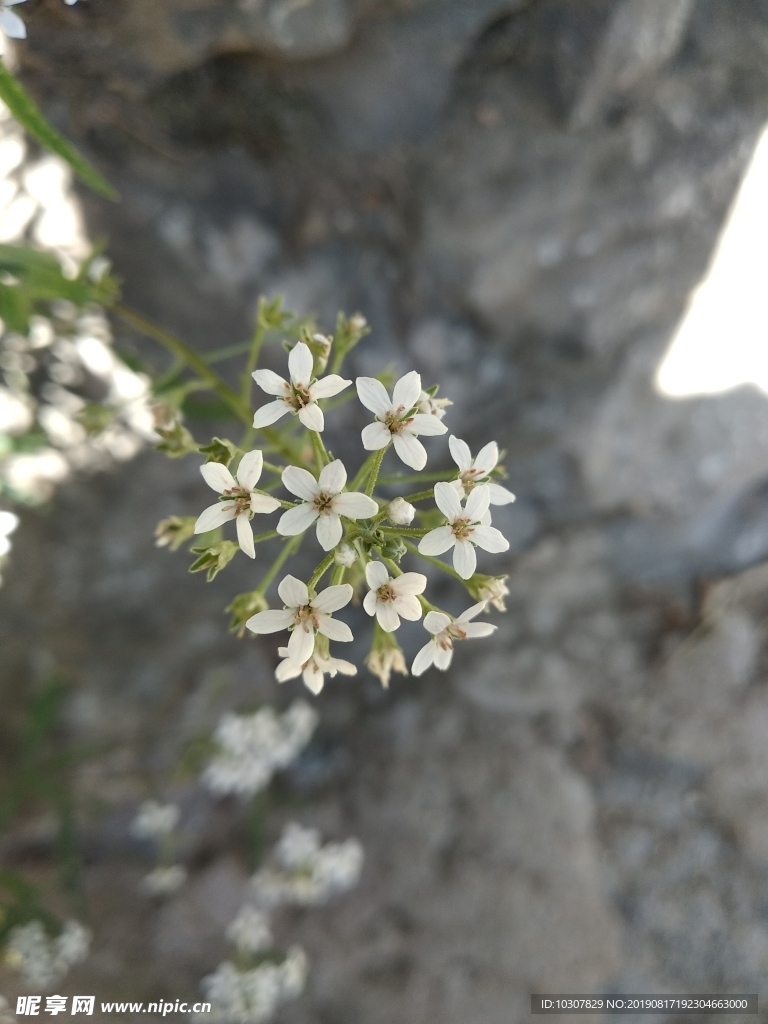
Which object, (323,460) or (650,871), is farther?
(650,871)

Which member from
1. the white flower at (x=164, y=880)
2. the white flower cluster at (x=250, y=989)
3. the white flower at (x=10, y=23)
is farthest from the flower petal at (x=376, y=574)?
the white flower at (x=164, y=880)

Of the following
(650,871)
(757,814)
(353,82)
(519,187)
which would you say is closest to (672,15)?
(519,187)

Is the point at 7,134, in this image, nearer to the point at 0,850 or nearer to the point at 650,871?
the point at 0,850

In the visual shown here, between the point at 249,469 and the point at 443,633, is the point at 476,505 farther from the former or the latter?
the point at 249,469

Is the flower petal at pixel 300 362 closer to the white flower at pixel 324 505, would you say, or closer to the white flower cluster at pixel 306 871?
the white flower at pixel 324 505

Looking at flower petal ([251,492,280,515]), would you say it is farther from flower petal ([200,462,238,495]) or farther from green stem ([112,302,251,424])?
green stem ([112,302,251,424])

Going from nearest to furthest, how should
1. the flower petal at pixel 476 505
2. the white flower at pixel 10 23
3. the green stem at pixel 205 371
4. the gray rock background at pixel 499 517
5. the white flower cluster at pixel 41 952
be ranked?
the flower petal at pixel 476 505 < the white flower at pixel 10 23 < the green stem at pixel 205 371 < the gray rock background at pixel 499 517 < the white flower cluster at pixel 41 952

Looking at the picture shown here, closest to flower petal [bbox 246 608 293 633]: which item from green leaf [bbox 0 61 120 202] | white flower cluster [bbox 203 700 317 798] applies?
green leaf [bbox 0 61 120 202]

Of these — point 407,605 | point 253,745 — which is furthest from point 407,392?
point 253,745
